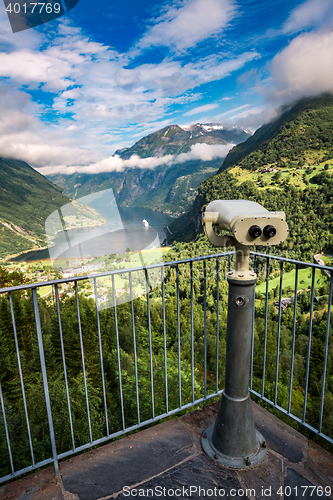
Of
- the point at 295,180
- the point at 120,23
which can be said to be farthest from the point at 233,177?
the point at 120,23

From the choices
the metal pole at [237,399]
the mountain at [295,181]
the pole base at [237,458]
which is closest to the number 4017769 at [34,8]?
the metal pole at [237,399]

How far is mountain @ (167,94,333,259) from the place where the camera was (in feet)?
222

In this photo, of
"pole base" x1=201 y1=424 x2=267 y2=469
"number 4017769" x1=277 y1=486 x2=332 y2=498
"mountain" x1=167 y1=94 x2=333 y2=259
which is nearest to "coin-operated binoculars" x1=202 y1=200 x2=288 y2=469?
"pole base" x1=201 y1=424 x2=267 y2=469

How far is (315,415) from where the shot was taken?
26312 millimetres

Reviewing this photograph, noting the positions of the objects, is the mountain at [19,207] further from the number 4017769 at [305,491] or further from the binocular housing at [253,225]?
the number 4017769 at [305,491]

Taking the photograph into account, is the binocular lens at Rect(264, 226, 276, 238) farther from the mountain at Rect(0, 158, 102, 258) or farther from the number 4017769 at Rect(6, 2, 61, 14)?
the mountain at Rect(0, 158, 102, 258)

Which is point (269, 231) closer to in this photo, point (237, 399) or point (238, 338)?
point (238, 338)

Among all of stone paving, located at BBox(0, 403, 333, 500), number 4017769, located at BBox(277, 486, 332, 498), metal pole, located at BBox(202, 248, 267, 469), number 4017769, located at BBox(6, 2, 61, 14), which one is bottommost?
stone paving, located at BBox(0, 403, 333, 500)

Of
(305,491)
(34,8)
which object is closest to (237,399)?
(305,491)

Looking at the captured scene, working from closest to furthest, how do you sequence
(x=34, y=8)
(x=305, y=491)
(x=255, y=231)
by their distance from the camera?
(x=255, y=231) → (x=305, y=491) → (x=34, y=8)

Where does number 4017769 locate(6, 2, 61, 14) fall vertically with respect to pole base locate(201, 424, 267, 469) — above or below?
above

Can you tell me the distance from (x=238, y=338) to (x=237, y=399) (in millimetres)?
440

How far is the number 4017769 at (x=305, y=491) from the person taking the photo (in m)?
1.67

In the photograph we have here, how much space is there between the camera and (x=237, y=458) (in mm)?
1892
